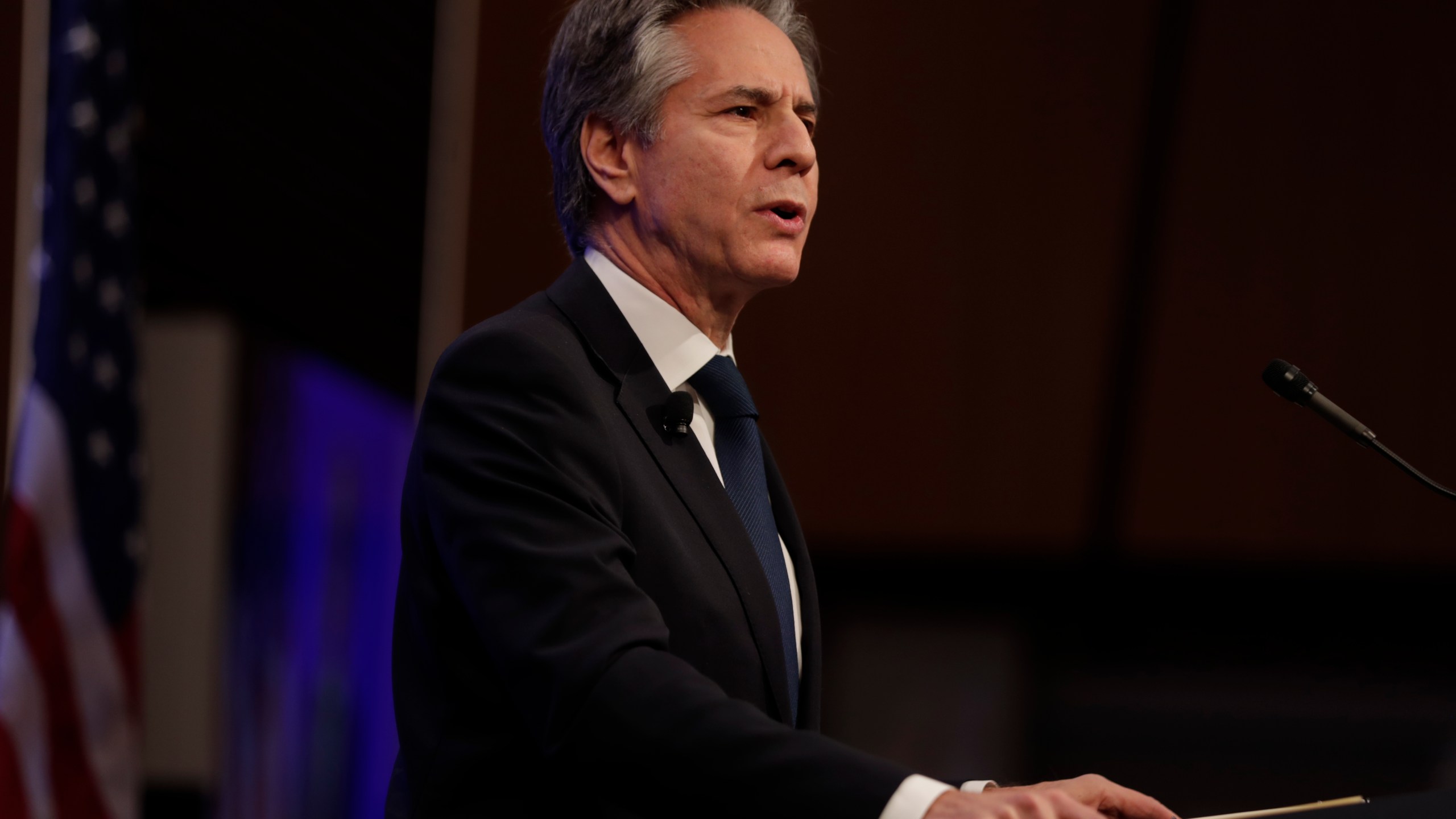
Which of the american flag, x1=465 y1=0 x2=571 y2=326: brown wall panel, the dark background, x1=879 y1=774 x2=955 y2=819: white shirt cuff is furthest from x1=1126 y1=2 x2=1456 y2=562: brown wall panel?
x1=879 y1=774 x2=955 y2=819: white shirt cuff

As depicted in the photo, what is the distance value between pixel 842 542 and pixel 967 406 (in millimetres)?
578

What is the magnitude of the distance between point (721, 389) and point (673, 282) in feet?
0.45

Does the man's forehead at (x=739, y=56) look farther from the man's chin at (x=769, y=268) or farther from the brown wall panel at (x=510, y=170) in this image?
the brown wall panel at (x=510, y=170)

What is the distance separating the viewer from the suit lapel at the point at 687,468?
1.13 metres

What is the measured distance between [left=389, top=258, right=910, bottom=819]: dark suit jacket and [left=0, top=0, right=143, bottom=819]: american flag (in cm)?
143

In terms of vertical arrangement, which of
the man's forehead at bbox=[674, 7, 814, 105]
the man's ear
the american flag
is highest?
the man's forehead at bbox=[674, 7, 814, 105]

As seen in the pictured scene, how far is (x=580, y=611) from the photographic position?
935 mm

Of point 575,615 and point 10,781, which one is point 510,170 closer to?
point 10,781

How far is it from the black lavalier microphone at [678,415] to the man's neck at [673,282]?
0.16m

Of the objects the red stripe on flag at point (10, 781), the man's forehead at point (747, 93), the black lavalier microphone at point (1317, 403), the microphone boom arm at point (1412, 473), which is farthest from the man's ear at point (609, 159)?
the red stripe on flag at point (10, 781)

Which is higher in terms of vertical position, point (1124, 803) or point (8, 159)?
point (8, 159)

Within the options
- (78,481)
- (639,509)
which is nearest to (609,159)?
(639,509)

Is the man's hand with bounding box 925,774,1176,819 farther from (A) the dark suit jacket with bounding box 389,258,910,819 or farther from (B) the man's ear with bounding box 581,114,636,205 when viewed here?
(B) the man's ear with bounding box 581,114,636,205

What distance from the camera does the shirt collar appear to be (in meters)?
1.25
